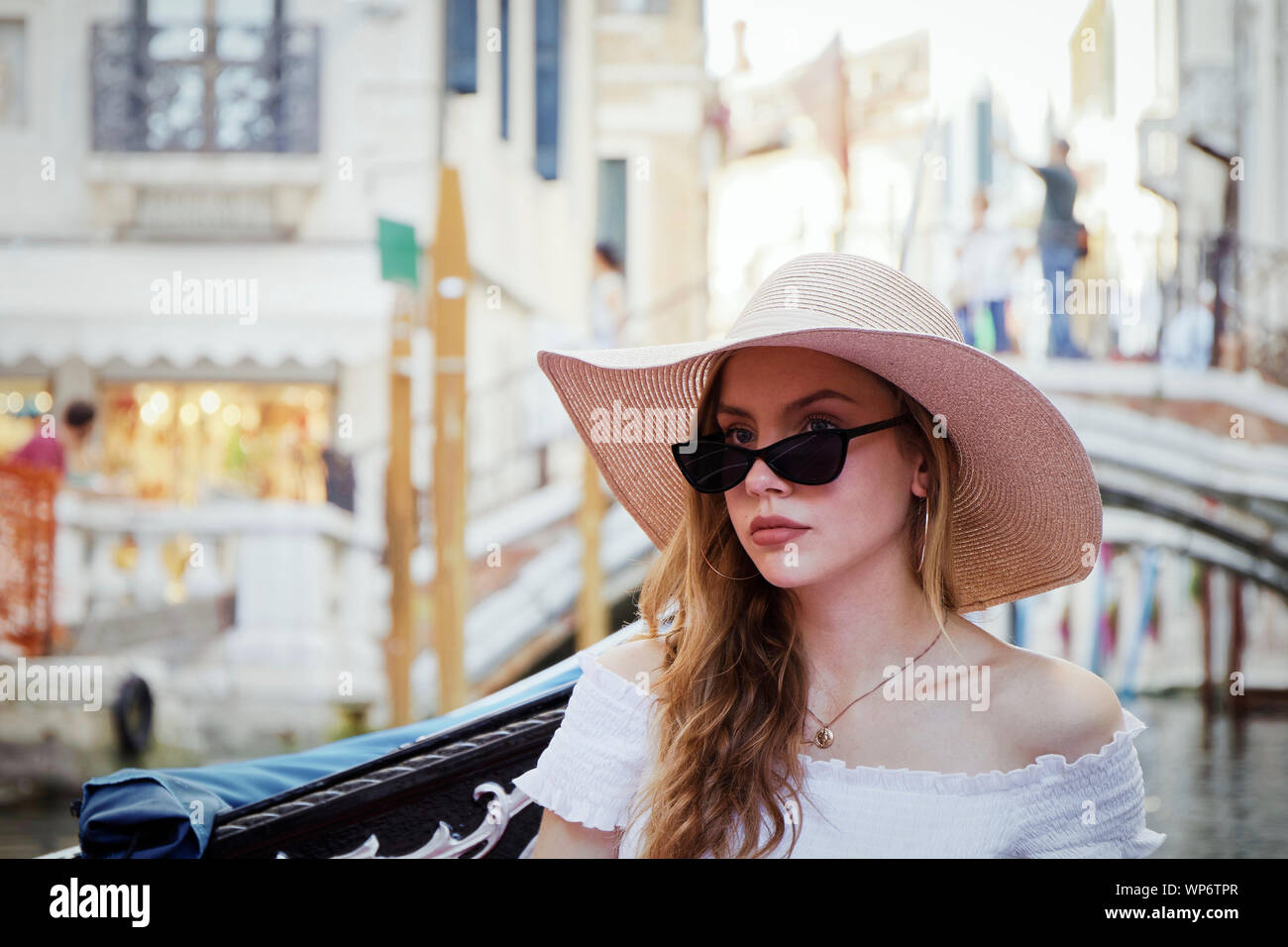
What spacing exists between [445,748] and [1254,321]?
6.20 meters

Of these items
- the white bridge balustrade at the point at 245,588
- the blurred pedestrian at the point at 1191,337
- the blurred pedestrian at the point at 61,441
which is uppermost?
the blurred pedestrian at the point at 1191,337

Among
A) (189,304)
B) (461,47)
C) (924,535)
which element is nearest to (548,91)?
(461,47)

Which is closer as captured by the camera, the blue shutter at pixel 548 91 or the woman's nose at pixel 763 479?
the woman's nose at pixel 763 479

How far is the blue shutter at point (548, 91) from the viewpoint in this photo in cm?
616

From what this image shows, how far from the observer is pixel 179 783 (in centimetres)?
125

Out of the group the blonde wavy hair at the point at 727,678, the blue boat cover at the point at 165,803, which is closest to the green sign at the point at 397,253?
the blue boat cover at the point at 165,803

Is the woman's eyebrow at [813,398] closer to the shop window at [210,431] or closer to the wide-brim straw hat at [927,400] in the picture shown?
the wide-brim straw hat at [927,400]

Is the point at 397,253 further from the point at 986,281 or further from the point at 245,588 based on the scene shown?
the point at 986,281

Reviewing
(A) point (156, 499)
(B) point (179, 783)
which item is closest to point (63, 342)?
(A) point (156, 499)

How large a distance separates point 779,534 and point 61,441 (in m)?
4.97

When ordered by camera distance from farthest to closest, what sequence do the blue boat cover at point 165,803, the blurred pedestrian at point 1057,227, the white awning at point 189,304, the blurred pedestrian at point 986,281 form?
the blurred pedestrian at point 986,281, the blurred pedestrian at point 1057,227, the white awning at point 189,304, the blue boat cover at point 165,803

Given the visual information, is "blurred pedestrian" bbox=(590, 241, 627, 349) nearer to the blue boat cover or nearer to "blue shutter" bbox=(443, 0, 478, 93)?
"blue shutter" bbox=(443, 0, 478, 93)

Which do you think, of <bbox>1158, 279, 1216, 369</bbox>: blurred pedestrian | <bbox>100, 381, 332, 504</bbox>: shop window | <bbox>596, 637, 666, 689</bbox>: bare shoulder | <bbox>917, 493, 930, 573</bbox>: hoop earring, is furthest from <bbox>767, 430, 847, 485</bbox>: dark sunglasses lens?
<bbox>1158, 279, 1216, 369</bbox>: blurred pedestrian

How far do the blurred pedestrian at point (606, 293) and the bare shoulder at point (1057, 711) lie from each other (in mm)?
4988
